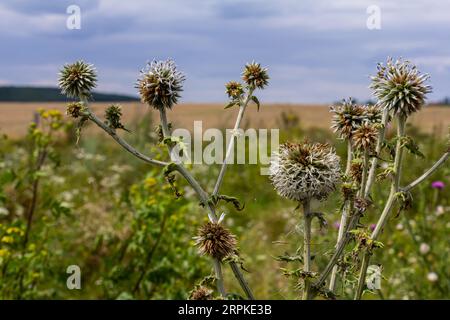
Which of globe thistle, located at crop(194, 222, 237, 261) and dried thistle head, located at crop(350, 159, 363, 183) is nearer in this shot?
globe thistle, located at crop(194, 222, 237, 261)

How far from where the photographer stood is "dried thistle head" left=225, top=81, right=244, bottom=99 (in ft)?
9.32

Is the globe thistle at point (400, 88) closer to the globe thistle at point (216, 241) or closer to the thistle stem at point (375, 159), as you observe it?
the thistle stem at point (375, 159)

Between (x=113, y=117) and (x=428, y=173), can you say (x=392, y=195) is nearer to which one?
(x=428, y=173)

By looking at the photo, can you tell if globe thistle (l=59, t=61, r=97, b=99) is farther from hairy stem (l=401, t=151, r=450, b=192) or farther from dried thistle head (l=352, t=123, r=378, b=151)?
hairy stem (l=401, t=151, r=450, b=192)

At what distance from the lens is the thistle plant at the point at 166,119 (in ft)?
7.96

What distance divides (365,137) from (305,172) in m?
0.28

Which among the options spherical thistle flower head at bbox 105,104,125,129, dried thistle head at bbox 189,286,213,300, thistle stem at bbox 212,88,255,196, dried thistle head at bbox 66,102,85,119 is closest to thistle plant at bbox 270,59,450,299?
thistle stem at bbox 212,88,255,196

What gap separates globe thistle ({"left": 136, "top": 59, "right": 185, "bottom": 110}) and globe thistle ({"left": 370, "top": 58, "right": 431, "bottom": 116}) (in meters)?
0.88

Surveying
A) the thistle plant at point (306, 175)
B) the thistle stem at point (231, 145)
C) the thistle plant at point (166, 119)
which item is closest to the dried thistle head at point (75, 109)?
the thistle plant at point (166, 119)

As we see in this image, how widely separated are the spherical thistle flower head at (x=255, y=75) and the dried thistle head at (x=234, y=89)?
0.10 metres

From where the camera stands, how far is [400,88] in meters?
2.56
